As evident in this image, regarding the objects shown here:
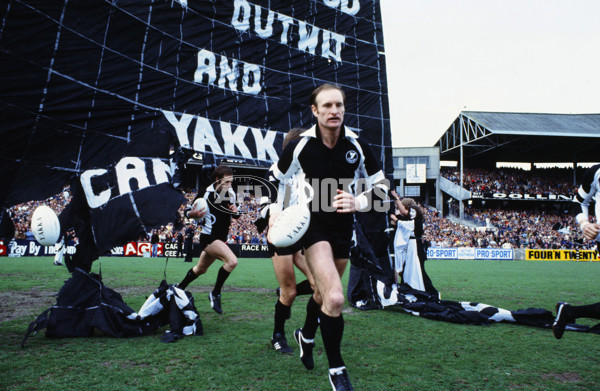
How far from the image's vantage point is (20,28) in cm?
416

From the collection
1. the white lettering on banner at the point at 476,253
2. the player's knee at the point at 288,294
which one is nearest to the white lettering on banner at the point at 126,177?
the player's knee at the point at 288,294

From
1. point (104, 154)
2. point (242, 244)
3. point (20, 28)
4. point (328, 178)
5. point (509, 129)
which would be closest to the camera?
point (328, 178)

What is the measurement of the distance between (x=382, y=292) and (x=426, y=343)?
226 cm

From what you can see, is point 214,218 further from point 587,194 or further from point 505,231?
point 505,231

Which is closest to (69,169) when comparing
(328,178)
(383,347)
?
(328,178)

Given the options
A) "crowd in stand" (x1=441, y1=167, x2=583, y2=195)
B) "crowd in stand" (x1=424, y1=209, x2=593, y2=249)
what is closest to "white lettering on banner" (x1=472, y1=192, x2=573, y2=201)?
"crowd in stand" (x1=441, y1=167, x2=583, y2=195)

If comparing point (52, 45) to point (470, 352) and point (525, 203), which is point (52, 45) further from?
point (525, 203)

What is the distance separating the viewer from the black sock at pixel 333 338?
3181mm

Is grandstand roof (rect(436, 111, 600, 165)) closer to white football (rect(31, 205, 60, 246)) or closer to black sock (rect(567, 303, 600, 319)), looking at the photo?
black sock (rect(567, 303, 600, 319))

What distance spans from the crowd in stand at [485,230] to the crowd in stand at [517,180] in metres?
2.54

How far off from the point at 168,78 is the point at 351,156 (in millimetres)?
2967

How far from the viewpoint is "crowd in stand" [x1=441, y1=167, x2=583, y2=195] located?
156 feet

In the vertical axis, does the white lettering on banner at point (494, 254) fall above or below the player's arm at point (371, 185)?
below

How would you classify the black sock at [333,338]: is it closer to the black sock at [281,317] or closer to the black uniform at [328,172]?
the black uniform at [328,172]
